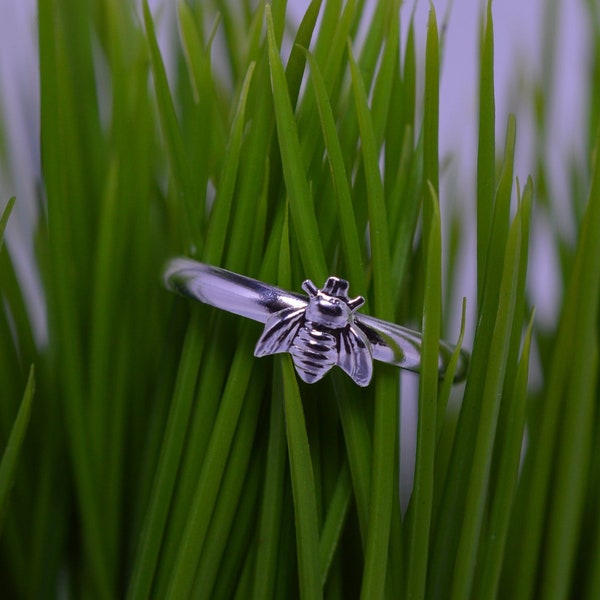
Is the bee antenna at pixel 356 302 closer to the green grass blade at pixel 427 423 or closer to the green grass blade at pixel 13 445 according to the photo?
the green grass blade at pixel 427 423

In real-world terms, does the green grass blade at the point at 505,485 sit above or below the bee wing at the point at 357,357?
below

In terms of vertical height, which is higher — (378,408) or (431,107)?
(431,107)

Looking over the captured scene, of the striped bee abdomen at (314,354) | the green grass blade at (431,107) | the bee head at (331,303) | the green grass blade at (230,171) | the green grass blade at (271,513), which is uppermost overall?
the green grass blade at (431,107)

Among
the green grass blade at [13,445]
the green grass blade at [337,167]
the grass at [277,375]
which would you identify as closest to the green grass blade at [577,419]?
the grass at [277,375]

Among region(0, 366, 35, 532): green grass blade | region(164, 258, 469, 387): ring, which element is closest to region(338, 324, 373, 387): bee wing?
region(164, 258, 469, 387): ring

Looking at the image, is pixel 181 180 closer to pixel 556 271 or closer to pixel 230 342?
pixel 230 342

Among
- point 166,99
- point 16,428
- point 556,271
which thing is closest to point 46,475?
point 16,428

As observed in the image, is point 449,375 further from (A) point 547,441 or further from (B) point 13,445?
(B) point 13,445

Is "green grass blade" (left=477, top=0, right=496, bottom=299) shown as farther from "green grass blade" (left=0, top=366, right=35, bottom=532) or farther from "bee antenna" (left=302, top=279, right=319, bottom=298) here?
"green grass blade" (left=0, top=366, right=35, bottom=532)

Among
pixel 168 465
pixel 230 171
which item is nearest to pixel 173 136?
pixel 230 171
